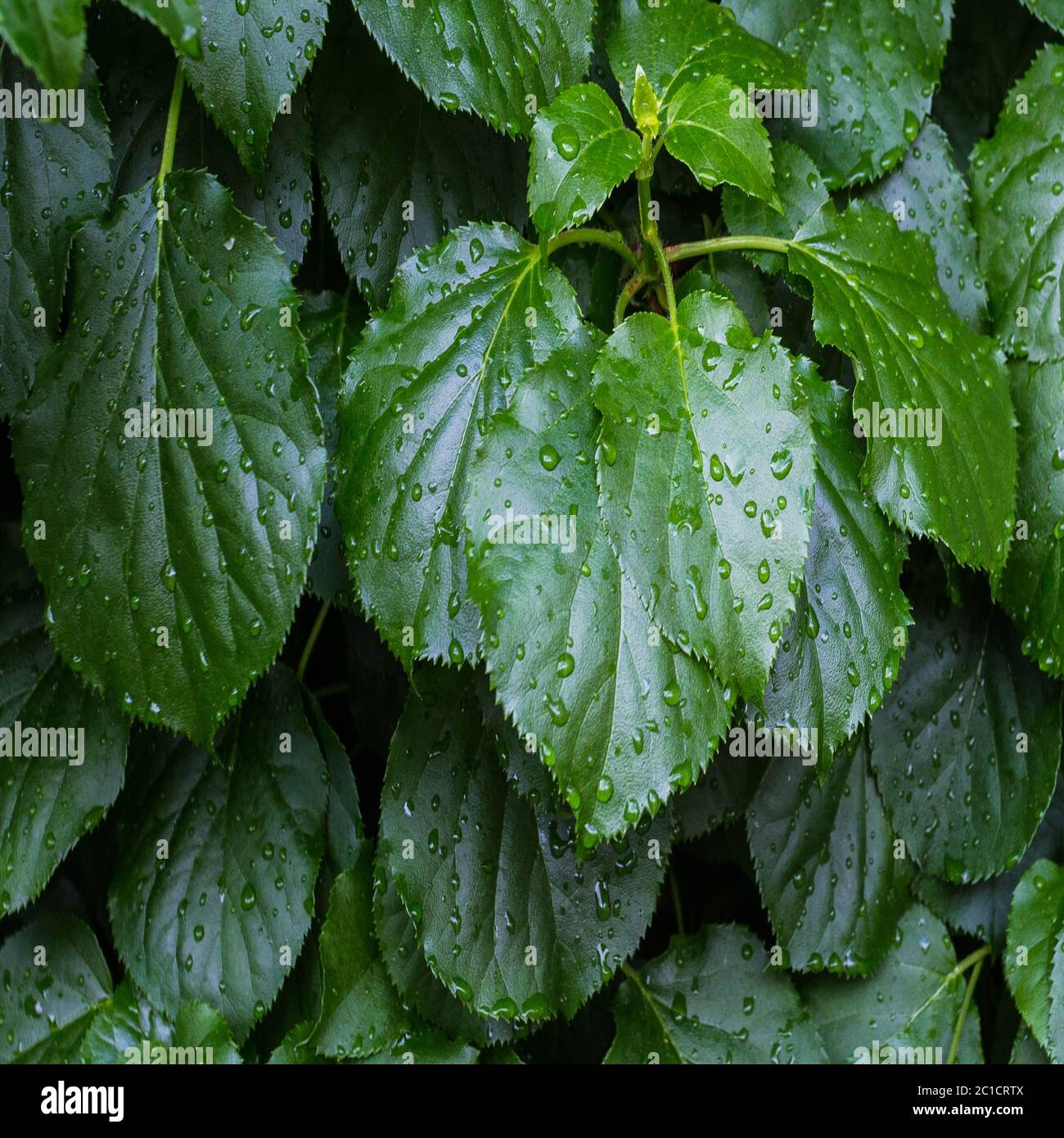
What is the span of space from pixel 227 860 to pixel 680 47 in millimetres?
935

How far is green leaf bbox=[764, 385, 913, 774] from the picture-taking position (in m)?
0.92

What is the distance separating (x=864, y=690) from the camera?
36.7 inches

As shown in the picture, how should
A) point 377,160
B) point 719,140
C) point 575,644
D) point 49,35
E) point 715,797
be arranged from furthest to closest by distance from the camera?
point 715,797, point 377,160, point 719,140, point 575,644, point 49,35

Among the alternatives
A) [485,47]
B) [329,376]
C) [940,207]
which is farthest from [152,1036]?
[940,207]

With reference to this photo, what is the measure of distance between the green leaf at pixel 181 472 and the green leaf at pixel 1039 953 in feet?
3.06

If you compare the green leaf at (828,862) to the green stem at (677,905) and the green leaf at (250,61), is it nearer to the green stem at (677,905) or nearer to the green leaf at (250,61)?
the green stem at (677,905)

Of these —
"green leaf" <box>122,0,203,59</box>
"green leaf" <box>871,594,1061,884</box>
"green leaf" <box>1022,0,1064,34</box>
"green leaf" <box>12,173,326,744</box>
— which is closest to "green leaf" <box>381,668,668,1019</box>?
"green leaf" <box>12,173,326,744</box>

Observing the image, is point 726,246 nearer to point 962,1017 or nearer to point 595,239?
point 595,239

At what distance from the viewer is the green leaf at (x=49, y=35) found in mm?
604

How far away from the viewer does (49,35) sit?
0.61 m

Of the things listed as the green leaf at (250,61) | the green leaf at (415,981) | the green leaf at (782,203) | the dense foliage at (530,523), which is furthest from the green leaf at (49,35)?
the green leaf at (415,981)

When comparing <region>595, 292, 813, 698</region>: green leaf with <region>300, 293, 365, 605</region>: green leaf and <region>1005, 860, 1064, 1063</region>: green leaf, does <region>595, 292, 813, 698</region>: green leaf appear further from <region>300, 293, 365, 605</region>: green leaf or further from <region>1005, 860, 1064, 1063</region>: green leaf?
<region>1005, 860, 1064, 1063</region>: green leaf

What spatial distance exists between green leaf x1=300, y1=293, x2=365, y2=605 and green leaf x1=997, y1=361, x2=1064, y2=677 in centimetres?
68
